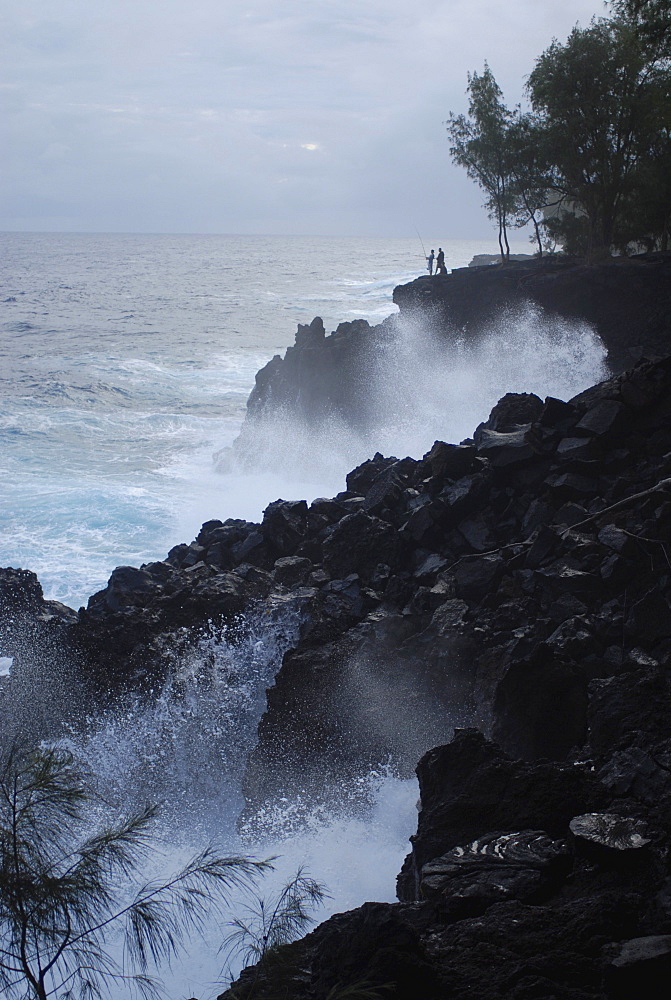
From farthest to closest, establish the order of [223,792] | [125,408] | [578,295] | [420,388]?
[125,408]
[420,388]
[578,295]
[223,792]

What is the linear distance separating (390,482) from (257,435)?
1818 centimetres

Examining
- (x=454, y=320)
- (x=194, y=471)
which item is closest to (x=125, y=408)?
(x=194, y=471)

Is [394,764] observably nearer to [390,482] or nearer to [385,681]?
[385,681]

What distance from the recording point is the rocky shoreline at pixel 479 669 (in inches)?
195

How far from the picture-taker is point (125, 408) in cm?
3978

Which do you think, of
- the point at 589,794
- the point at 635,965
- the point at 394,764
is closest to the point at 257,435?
the point at 394,764

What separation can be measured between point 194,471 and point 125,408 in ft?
39.4

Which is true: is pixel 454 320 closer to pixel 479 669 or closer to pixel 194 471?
pixel 194 471

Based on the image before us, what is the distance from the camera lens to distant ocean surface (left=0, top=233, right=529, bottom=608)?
22.4 meters

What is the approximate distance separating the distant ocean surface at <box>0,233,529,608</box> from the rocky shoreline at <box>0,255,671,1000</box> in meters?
6.43

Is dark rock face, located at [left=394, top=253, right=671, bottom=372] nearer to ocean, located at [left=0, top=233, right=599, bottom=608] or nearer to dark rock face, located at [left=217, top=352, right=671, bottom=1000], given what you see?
ocean, located at [left=0, top=233, right=599, bottom=608]

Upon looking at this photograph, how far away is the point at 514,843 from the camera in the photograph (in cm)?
606

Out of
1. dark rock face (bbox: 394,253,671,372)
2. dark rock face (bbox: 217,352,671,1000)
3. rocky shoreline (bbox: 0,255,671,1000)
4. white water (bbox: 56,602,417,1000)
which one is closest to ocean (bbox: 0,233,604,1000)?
white water (bbox: 56,602,417,1000)

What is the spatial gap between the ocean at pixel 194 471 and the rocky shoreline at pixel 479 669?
635 millimetres
